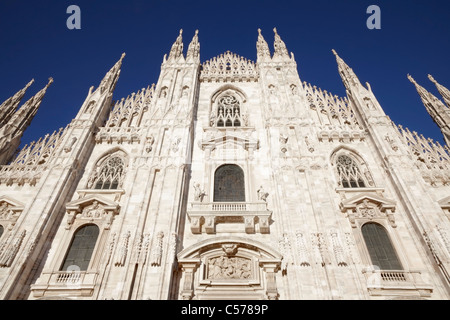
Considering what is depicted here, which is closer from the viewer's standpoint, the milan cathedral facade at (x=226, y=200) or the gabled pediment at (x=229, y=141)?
the milan cathedral facade at (x=226, y=200)

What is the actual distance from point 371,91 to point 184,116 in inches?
521

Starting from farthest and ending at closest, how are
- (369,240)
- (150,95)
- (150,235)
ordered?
(150,95) → (369,240) → (150,235)

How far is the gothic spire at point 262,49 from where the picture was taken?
23000 mm

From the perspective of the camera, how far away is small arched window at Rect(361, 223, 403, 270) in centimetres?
1224

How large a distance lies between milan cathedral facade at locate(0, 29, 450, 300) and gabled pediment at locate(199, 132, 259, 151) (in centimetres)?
7

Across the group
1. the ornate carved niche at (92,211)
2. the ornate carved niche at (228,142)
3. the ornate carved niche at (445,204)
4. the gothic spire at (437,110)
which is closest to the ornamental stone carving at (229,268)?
the ornate carved niche at (92,211)

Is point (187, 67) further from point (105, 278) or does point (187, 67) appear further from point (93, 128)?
point (105, 278)

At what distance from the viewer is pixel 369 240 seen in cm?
1302

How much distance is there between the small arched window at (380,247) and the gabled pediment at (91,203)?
1236 centimetres

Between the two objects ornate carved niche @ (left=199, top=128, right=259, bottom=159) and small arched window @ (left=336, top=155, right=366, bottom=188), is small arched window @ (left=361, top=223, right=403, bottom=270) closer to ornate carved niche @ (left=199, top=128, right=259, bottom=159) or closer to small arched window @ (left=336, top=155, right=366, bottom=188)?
small arched window @ (left=336, top=155, right=366, bottom=188)

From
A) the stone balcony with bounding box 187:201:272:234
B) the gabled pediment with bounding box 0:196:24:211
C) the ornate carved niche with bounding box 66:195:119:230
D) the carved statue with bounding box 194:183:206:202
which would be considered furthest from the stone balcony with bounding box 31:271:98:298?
the carved statue with bounding box 194:183:206:202

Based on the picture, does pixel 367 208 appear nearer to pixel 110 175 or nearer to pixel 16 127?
pixel 110 175

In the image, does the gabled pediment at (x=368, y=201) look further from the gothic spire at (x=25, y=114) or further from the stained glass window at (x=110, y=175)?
the gothic spire at (x=25, y=114)
